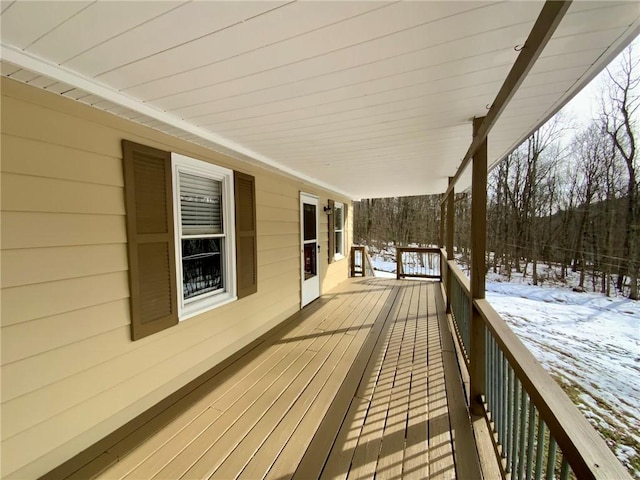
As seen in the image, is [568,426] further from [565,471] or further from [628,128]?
[628,128]

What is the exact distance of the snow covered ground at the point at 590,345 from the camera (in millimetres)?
3262

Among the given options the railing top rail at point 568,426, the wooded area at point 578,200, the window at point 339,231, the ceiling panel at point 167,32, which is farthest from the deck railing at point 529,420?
the wooded area at point 578,200

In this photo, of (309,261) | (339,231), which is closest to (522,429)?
(309,261)

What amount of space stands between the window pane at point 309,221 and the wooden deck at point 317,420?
88.5 inches

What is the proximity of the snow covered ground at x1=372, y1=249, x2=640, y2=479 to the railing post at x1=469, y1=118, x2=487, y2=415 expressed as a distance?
1762 mm

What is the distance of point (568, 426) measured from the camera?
84 cm

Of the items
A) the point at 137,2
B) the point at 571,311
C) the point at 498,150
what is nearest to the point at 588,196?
the point at 571,311

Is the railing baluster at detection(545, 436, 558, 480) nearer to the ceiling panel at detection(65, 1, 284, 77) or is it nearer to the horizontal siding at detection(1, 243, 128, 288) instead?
the ceiling panel at detection(65, 1, 284, 77)

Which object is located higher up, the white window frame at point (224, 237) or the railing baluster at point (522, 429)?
the white window frame at point (224, 237)

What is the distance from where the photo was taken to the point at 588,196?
8992 mm

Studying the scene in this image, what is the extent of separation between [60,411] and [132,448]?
0.52 metres

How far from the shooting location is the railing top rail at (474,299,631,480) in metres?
0.69

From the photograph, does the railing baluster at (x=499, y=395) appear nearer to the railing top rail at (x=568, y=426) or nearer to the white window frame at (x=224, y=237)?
the railing top rail at (x=568, y=426)

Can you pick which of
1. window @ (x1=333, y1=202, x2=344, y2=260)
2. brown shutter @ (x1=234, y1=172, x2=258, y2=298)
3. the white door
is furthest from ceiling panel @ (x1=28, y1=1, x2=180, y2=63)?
window @ (x1=333, y1=202, x2=344, y2=260)
